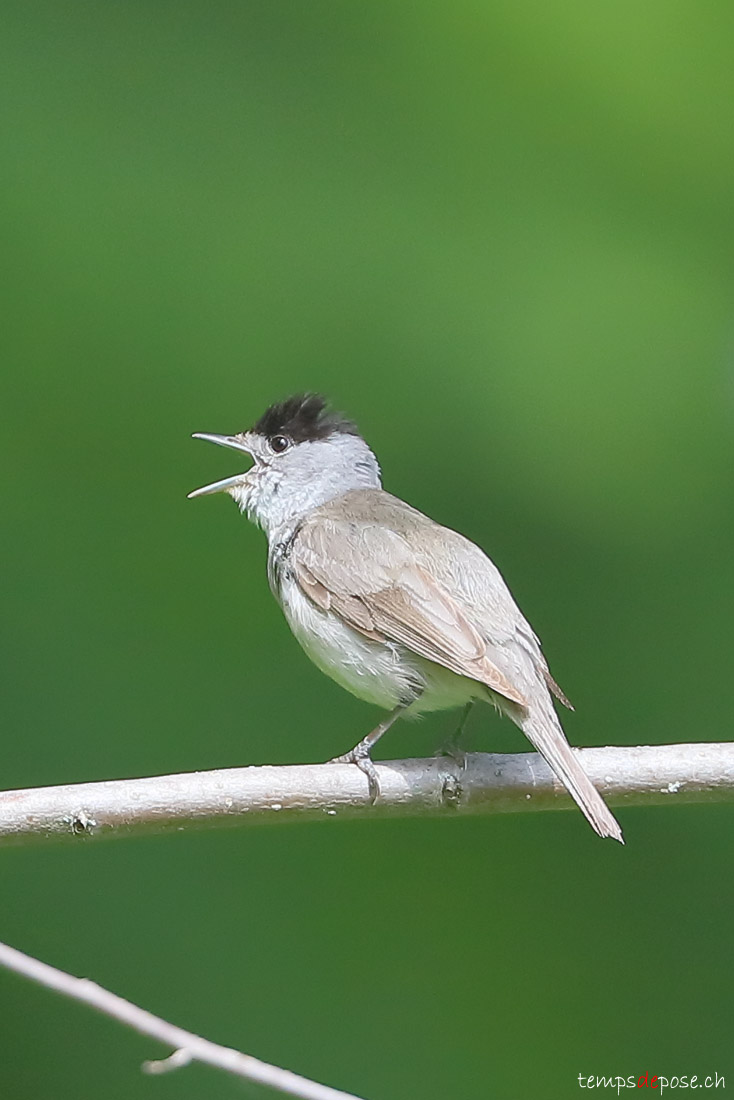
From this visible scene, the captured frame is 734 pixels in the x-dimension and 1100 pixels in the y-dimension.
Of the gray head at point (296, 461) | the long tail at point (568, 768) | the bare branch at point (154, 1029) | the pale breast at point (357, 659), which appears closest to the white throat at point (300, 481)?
the gray head at point (296, 461)

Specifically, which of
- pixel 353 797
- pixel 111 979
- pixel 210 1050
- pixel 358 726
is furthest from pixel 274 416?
pixel 210 1050

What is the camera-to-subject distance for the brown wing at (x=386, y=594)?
2186mm

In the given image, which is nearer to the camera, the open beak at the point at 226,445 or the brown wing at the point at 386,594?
the brown wing at the point at 386,594

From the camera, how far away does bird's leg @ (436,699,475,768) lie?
2082 mm

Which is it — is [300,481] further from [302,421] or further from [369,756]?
[369,756]

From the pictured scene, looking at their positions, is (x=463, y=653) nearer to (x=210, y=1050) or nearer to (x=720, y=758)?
(x=720, y=758)

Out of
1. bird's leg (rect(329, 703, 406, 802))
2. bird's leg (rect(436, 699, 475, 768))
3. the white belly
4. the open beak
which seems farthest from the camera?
the open beak

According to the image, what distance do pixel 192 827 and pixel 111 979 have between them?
149 cm

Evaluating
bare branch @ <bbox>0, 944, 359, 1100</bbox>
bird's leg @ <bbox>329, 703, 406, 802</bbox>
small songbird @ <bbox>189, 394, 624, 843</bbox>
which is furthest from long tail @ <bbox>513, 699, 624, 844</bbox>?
bare branch @ <bbox>0, 944, 359, 1100</bbox>

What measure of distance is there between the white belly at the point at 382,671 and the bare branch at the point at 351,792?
250 millimetres

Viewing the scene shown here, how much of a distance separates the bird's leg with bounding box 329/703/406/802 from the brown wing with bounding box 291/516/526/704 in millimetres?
148

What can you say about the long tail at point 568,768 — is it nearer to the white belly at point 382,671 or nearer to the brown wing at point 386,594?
the brown wing at point 386,594

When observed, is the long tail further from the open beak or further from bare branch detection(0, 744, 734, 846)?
the open beak

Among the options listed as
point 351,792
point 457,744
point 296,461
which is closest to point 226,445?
point 296,461
